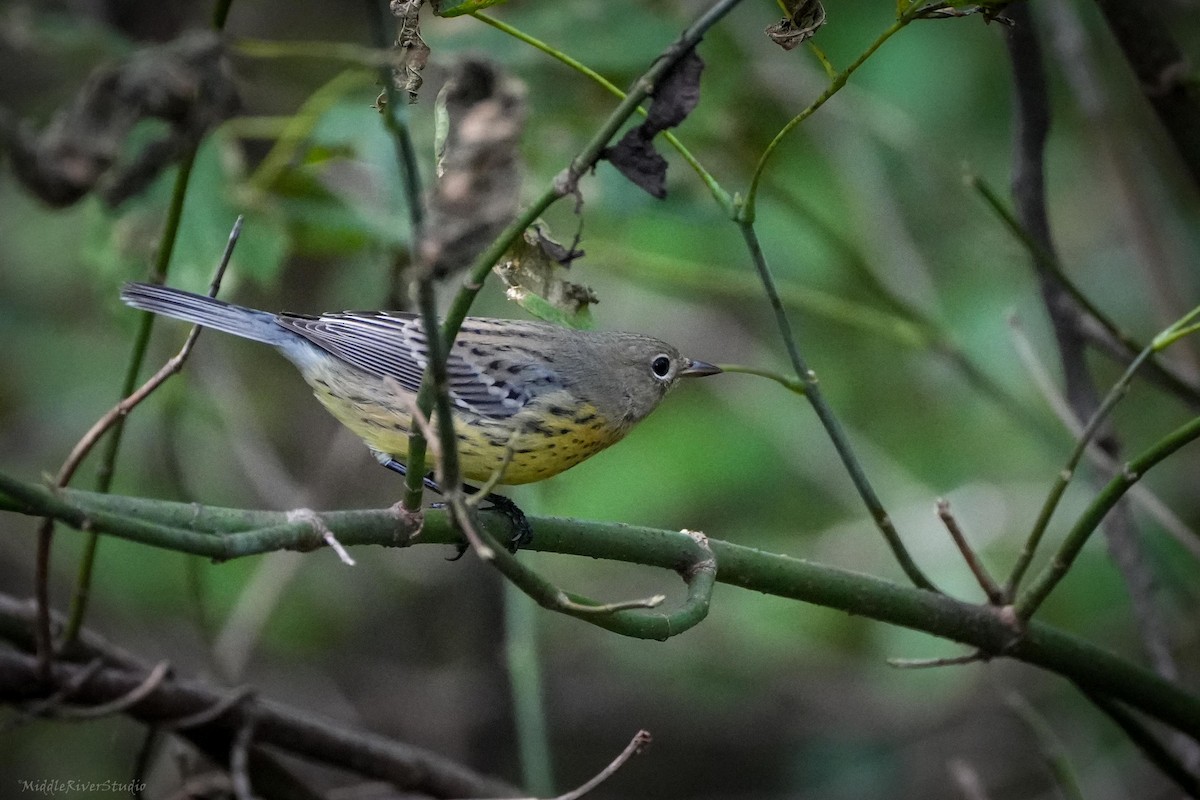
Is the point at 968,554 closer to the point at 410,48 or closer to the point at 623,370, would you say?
the point at 410,48

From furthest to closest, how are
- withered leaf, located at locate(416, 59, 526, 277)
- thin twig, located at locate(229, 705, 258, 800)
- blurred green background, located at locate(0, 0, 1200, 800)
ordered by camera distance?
blurred green background, located at locate(0, 0, 1200, 800) < thin twig, located at locate(229, 705, 258, 800) < withered leaf, located at locate(416, 59, 526, 277)

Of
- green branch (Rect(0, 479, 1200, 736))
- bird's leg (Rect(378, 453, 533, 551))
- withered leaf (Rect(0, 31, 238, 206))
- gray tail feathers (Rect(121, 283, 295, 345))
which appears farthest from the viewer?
gray tail feathers (Rect(121, 283, 295, 345))

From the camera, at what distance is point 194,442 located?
6484mm

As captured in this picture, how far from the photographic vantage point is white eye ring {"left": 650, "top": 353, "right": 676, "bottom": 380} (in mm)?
4199

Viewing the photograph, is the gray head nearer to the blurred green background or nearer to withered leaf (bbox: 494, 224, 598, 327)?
the blurred green background

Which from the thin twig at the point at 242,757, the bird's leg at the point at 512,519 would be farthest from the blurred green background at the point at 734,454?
the bird's leg at the point at 512,519

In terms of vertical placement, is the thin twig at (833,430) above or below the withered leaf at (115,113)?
below

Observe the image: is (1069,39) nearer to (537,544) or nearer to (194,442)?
(537,544)

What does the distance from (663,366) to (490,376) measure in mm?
657

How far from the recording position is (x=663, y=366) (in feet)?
13.9

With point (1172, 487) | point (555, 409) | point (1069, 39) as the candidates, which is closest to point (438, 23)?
point (555, 409)

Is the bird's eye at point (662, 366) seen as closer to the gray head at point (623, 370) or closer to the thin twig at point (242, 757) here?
the gray head at point (623, 370)

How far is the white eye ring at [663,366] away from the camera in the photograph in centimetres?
420

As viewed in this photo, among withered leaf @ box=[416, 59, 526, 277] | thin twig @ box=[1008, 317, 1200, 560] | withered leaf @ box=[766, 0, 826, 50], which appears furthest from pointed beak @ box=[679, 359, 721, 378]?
withered leaf @ box=[416, 59, 526, 277]
